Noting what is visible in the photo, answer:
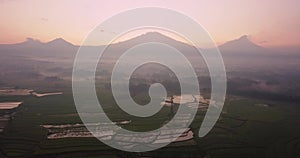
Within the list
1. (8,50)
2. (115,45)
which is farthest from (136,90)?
(115,45)

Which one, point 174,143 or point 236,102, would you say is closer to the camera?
point 174,143

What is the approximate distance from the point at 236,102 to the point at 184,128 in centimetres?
891

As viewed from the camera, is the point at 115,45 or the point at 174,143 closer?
the point at 174,143

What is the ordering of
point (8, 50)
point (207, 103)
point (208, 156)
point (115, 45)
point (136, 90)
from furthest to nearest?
1. point (115, 45)
2. point (8, 50)
3. point (136, 90)
4. point (207, 103)
5. point (208, 156)

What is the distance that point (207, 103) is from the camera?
2319 cm

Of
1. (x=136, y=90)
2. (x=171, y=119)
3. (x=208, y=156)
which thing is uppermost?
(x=136, y=90)

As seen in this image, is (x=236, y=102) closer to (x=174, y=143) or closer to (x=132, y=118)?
(x=132, y=118)

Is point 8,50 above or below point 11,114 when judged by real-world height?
above

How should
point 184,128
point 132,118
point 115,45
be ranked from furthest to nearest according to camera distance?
point 115,45
point 132,118
point 184,128

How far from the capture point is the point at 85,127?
16.2 m

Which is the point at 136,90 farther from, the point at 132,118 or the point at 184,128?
the point at 184,128

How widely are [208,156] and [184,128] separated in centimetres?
362

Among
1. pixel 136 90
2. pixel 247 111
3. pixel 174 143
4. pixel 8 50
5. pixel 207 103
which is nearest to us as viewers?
pixel 174 143

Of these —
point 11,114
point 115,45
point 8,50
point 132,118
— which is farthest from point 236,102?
point 115,45
